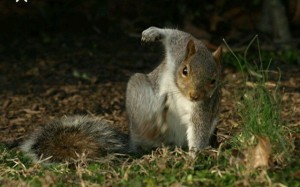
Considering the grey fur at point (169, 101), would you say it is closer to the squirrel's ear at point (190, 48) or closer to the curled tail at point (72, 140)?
the squirrel's ear at point (190, 48)

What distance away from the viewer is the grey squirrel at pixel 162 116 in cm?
523

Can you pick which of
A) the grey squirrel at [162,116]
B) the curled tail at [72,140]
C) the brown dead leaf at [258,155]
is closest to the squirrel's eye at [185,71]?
the grey squirrel at [162,116]

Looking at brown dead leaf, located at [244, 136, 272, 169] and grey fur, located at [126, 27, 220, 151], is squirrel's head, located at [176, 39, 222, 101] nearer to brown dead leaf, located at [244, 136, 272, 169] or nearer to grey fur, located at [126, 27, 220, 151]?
grey fur, located at [126, 27, 220, 151]

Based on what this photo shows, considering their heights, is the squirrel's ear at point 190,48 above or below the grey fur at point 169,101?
above

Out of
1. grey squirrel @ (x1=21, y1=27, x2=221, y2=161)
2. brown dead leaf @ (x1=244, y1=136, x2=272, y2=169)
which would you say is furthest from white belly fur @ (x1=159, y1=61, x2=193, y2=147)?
brown dead leaf @ (x1=244, y1=136, x2=272, y2=169)

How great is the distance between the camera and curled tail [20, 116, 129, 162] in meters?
5.19

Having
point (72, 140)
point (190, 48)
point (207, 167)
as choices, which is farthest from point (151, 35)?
point (207, 167)

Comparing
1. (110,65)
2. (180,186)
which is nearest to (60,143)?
(180,186)

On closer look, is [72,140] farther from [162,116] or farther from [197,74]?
[197,74]

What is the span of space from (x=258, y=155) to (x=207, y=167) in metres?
0.43

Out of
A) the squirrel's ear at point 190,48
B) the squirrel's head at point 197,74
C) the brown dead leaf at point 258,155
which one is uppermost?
the squirrel's ear at point 190,48

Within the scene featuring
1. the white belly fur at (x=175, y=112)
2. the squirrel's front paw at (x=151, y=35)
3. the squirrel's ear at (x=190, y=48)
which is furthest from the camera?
the squirrel's front paw at (x=151, y=35)

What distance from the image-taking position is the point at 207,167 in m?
4.72

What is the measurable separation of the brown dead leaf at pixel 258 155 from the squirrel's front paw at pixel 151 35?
5.16 ft
